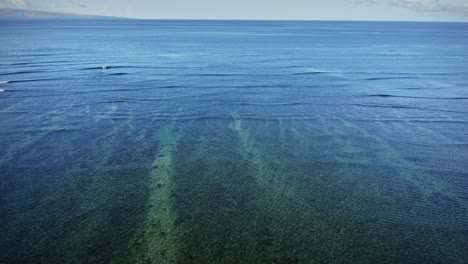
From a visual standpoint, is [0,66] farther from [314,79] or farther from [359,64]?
[359,64]

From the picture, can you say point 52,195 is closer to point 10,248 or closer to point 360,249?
point 10,248

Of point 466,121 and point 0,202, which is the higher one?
point 0,202

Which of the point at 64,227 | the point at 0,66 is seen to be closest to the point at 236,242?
the point at 64,227

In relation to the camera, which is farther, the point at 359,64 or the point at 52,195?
the point at 359,64

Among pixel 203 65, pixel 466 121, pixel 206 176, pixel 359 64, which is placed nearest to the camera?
pixel 206 176

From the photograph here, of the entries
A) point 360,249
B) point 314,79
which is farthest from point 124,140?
point 314,79

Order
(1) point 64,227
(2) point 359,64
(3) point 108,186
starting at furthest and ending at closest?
(2) point 359,64 < (3) point 108,186 < (1) point 64,227
